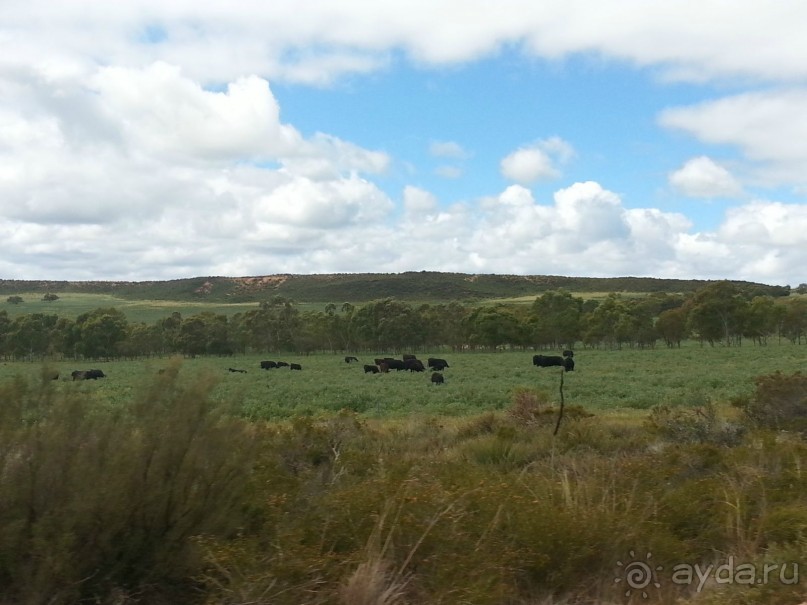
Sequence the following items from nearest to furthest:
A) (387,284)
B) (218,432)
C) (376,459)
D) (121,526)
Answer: (121,526) < (218,432) < (376,459) < (387,284)

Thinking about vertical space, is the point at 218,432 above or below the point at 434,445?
above

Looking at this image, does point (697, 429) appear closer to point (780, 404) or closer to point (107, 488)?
point (780, 404)

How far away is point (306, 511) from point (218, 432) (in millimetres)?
1093

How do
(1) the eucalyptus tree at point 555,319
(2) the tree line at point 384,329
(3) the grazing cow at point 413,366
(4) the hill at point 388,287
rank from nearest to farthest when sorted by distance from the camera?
(3) the grazing cow at point 413,366
(2) the tree line at point 384,329
(1) the eucalyptus tree at point 555,319
(4) the hill at point 388,287

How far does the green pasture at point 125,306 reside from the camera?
147000 mm

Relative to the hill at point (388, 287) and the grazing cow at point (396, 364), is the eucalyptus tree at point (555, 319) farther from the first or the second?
the hill at point (388, 287)

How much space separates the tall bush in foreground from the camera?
451cm

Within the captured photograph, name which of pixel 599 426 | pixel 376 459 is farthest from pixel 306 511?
pixel 599 426

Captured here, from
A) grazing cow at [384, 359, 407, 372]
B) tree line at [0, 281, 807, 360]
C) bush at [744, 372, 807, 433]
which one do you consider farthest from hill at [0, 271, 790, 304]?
bush at [744, 372, 807, 433]

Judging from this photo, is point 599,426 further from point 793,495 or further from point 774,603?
point 774,603


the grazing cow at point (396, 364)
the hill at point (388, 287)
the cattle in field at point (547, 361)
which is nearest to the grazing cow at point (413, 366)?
the grazing cow at point (396, 364)

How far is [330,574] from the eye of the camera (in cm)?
482

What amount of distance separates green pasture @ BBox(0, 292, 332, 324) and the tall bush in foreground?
450 feet

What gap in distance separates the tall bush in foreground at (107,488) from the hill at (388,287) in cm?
15403
